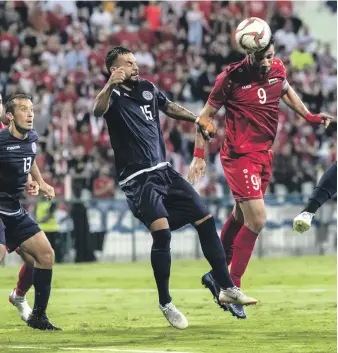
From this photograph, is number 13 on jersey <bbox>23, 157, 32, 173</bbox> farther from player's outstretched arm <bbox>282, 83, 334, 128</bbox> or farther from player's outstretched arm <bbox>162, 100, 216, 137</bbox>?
player's outstretched arm <bbox>282, 83, 334, 128</bbox>

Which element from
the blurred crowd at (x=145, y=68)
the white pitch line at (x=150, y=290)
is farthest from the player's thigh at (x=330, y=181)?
the blurred crowd at (x=145, y=68)

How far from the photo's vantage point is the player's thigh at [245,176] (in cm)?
1075

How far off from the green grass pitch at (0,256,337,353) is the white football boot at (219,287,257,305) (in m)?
0.26

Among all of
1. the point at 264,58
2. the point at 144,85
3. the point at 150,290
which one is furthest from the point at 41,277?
the point at 150,290

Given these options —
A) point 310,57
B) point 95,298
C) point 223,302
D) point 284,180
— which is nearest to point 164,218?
point 223,302

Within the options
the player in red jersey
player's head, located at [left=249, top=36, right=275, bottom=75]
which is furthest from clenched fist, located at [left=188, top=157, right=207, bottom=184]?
player's head, located at [left=249, top=36, right=275, bottom=75]

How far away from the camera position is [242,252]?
10.8 meters

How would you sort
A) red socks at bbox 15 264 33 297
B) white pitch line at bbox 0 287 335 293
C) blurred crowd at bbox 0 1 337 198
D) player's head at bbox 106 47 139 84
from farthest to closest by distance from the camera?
blurred crowd at bbox 0 1 337 198 < white pitch line at bbox 0 287 335 293 < red socks at bbox 15 264 33 297 < player's head at bbox 106 47 139 84

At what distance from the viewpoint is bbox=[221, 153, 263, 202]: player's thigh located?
35.3ft

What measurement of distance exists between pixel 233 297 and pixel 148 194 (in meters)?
1.20

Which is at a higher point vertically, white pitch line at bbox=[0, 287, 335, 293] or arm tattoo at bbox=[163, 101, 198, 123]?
arm tattoo at bbox=[163, 101, 198, 123]

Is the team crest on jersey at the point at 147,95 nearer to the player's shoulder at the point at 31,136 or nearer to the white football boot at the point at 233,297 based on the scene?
the player's shoulder at the point at 31,136

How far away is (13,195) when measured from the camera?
10266 mm

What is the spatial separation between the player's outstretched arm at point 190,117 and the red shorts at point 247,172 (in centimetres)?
66
